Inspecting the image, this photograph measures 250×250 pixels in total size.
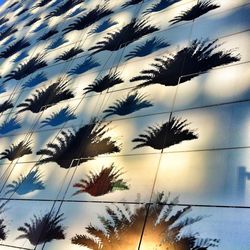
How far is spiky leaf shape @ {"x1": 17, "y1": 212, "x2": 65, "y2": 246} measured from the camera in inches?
97.3

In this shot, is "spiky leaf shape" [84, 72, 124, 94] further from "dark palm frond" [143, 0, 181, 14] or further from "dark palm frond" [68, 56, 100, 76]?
"dark palm frond" [143, 0, 181, 14]

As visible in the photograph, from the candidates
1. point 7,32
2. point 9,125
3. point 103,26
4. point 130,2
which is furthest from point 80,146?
point 7,32

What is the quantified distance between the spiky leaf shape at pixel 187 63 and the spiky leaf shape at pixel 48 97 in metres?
1.09

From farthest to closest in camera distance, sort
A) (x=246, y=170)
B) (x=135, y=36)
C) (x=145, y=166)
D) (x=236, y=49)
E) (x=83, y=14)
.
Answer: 1. (x=83, y=14)
2. (x=135, y=36)
3. (x=236, y=49)
4. (x=145, y=166)
5. (x=246, y=170)

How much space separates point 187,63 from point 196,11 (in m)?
0.89

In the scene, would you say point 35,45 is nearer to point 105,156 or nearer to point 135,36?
point 135,36

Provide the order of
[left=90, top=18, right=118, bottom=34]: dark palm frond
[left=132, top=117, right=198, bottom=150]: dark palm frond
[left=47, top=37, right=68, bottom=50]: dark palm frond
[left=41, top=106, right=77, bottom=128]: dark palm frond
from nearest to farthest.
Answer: [left=132, top=117, right=198, bottom=150]: dark palm frond, [left=41, top=106, right=77, bottom=128]: dark palm frond, [left=90, top=18, right=118, bottom=34]: dark palm frond, [left=47, top=37, right=68, bottom=50]: dark palm frond

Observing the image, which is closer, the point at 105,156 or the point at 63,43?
the point at 105,156

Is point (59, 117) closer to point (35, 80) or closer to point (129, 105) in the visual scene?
point (129, 105)

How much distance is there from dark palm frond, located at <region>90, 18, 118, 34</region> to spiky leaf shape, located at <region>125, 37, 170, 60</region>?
3.63ft

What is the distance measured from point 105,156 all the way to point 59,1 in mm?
5614

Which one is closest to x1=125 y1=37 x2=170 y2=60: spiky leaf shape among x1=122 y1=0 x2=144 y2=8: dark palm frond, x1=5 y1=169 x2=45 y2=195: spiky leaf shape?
x1=122 y1=0 x2=144 y2=8: dark palm frond

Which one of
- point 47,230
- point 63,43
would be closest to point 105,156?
point 47,230

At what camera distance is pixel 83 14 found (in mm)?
5727
